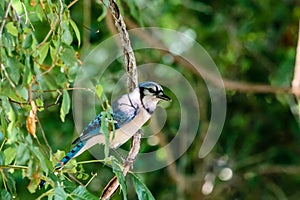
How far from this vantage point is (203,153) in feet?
15.7

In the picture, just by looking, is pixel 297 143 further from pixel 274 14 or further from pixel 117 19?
pixel 117 19

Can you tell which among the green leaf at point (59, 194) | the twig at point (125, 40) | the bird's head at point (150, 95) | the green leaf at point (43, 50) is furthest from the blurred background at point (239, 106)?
the green leaf at point (59, 194)

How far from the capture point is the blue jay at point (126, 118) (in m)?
2.73

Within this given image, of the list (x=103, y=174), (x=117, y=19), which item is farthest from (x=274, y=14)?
(x=117, y=19)

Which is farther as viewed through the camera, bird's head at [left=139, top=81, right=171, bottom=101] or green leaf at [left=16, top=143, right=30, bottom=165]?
bird's head at [left=139, top=81, right=171, bottom=101]

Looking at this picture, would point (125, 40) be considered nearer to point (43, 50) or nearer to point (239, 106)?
point (43, 50)

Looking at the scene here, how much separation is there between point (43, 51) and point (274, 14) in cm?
295

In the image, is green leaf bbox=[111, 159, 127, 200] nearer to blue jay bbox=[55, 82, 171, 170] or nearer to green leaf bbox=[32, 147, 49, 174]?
green leaf bbox=[32, 147, 49, 174]

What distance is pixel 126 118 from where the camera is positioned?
2881 mm

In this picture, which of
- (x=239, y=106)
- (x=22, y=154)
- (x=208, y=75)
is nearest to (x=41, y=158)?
(x=22, y=154)

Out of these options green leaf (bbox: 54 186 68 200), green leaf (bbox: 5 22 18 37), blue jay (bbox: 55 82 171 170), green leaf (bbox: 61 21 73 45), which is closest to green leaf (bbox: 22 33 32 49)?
green leaf (bbox: 5 22 18 37)

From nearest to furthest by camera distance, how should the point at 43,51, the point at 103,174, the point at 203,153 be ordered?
the point at 43,51 < the point at 103,174 < the point at 203,153

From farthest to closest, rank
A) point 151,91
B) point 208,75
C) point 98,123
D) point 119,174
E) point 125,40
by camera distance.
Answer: point 208,75 → point 151,91 → point 98,123 → point 125,40 → point 119,174

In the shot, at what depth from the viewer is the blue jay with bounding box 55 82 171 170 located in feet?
8.96
